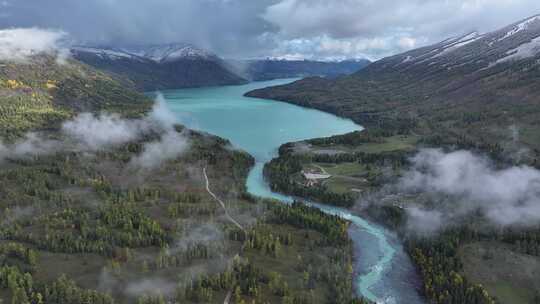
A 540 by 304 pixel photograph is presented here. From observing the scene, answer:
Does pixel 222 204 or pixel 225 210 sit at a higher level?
pixel 222 204

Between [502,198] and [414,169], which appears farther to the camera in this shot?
[414,169]

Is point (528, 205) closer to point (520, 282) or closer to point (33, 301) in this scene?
point (520, 282)

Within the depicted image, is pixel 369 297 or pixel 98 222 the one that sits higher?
pixel 98 222

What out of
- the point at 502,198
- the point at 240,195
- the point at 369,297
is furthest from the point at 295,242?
the point at 502,198

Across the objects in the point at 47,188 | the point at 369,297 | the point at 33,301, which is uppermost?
the point at 47,188

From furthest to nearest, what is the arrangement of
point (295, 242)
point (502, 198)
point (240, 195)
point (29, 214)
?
point (240, 195) → point (502, 198) → point (29, 214) → point (295, 242)

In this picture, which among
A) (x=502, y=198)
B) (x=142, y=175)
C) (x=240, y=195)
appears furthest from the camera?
(x=142, y=175)

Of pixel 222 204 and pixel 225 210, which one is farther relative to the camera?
pixel 222 204

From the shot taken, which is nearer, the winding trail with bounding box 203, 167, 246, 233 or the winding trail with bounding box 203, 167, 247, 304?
the winding trail with bounding box 203, 167, 247, 304

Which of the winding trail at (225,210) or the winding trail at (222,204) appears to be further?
the winding trail at (222,204)
